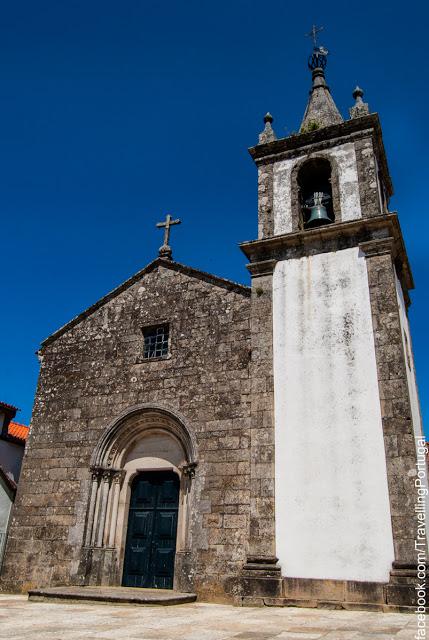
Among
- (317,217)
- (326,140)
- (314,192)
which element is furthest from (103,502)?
(326,140)

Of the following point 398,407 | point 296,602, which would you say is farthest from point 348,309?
point 296,602

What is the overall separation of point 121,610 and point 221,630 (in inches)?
94.7

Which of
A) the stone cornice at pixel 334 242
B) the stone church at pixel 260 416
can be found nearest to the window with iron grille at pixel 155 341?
the stone church at pixel 260 416

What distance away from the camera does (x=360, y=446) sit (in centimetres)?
875

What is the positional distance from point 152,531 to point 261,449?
2.93m

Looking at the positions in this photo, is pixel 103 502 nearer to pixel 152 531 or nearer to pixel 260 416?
pixel 152 531

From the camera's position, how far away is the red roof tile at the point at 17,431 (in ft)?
53.6

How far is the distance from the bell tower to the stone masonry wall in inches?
19.4

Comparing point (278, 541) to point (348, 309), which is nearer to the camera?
point (278, 541)

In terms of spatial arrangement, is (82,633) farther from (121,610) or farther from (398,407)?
(398,407)

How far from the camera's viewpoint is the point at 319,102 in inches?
520

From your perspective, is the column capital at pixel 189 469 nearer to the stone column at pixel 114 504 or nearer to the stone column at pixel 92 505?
the stone column at pixel 114 504

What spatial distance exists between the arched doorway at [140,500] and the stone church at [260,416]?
0.11ft

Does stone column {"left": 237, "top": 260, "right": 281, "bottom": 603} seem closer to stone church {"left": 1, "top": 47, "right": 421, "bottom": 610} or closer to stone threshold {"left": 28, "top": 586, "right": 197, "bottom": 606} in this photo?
stone church {"left": 1, "top": 47, "right": 421, "bottom": 610}
